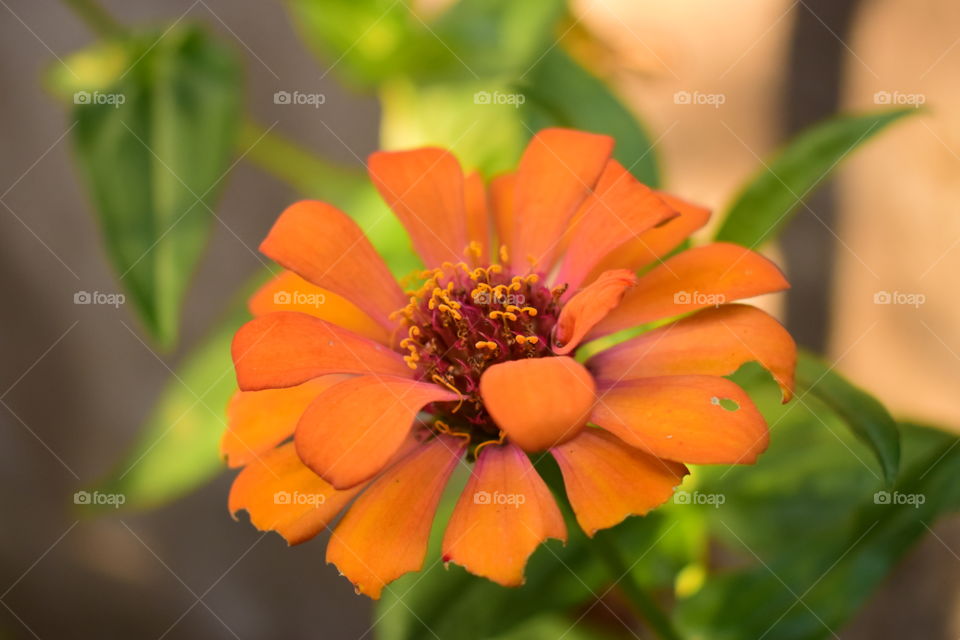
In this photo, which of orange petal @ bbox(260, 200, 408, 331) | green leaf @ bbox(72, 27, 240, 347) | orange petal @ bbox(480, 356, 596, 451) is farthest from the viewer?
green leaf @ bbox(72, 27, 240, 347)

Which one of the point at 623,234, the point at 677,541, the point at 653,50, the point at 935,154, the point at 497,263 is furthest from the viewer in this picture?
the point at 653,50

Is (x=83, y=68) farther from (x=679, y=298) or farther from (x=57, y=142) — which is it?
(x=679, y=298)

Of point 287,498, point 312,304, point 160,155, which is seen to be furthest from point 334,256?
point 160,155

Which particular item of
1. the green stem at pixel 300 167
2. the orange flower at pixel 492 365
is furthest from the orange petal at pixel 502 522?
the green stem at pixel 300 167

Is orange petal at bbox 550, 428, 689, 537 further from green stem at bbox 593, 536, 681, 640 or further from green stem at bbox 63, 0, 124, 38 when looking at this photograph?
green stem at bbox 63, 0, 124, 38

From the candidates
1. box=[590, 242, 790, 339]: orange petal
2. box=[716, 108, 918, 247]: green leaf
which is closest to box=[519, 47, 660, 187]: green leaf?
box=[716, 108, 918, 247]: green leaf

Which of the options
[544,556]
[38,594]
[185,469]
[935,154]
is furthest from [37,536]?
[935,154]

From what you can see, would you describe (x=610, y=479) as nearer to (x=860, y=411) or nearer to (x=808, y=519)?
(x=860, y=411)
